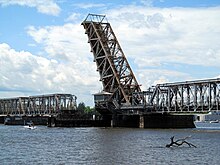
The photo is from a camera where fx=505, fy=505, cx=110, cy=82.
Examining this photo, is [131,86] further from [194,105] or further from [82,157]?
[82,157]

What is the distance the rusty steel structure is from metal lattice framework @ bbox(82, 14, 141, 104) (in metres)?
30.6

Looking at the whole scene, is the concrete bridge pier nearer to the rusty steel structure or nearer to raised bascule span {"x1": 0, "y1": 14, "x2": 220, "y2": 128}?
raised bascule span {"x1": 0, "y1": 14, "x2": 220, "y2": 128}

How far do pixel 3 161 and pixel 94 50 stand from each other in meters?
63.9

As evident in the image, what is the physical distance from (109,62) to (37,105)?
61770 mm

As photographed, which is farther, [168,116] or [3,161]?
[168,116]

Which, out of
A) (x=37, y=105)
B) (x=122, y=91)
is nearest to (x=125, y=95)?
(x=122, y=91)

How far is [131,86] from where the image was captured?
350 feet

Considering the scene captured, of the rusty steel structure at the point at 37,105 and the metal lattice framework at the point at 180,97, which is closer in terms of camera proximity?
the metal lattice framework at the point at 180,97

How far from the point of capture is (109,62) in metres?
101

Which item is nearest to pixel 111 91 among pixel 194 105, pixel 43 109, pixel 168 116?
pixel 168 116

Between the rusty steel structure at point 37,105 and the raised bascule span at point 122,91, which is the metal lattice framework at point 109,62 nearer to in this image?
the raised bascule span at point 122,91

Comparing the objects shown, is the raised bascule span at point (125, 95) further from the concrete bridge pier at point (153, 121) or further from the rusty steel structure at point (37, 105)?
the rusty steel structure at point (37, 105)

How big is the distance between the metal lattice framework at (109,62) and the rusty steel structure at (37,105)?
30.6m

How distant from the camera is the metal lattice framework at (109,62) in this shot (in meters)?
102
